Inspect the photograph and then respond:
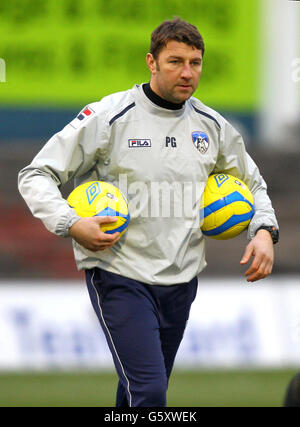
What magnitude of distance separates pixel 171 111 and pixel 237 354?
5722 millimetres

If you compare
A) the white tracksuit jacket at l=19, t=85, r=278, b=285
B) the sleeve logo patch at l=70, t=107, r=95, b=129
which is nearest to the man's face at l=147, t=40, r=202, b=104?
the white tracksuit jacket at l=19, t=85, r=278, b=285

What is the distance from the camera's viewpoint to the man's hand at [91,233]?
4457 mm

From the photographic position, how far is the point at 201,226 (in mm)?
5008

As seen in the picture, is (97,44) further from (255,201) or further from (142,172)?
(142,172)

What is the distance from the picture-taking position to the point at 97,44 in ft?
48.3

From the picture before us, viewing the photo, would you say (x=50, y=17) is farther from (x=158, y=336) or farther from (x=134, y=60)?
(x=158, y=336)

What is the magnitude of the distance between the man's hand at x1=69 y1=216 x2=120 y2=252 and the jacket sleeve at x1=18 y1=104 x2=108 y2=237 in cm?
4

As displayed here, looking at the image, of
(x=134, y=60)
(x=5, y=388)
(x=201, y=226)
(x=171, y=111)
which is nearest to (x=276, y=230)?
(x=201, y=226)

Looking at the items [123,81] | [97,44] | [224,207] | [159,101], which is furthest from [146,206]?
[97,44]

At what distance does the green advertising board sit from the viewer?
47.5 ft

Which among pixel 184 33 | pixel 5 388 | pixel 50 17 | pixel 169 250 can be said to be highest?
pixel 50 17

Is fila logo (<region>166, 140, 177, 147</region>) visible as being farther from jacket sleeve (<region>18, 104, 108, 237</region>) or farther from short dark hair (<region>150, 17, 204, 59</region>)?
short dark hair (<region>150, 17, 204, 59</region>)

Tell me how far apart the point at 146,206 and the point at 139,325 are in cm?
63

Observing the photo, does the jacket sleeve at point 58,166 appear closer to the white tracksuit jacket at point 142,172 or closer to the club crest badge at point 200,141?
the white tracksuit jacket at point 142,172
